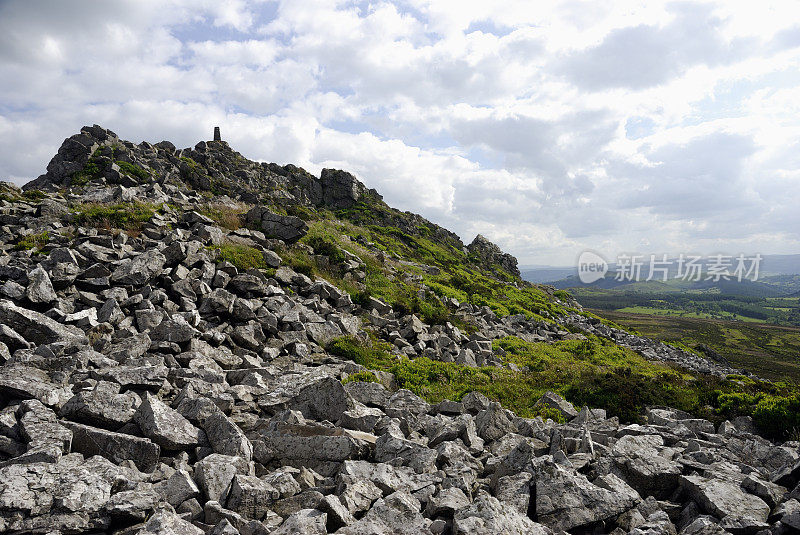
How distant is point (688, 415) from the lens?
50.0 ft

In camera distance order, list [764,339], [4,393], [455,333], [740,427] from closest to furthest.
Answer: [4,393] → [740,427] → [455,333] → [764,339]

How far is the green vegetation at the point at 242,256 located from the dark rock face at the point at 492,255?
88674mm

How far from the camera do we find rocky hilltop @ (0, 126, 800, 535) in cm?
601

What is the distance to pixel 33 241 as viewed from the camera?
59.4 feet

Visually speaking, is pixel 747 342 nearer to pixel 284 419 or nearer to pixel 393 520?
pixel 284 419

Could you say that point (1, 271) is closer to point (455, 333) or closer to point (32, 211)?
point (32, 211)

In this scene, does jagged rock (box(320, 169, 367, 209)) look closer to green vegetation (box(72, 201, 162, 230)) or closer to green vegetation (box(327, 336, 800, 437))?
green vegetation (box(72, 201, 162, 230))

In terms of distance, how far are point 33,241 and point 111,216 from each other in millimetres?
4601

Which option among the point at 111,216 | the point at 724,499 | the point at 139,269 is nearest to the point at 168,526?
the point at 724,499

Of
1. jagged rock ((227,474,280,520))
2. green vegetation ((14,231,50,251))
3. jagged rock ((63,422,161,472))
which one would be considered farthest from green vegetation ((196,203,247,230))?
jagged rock ((227,474,280,520))

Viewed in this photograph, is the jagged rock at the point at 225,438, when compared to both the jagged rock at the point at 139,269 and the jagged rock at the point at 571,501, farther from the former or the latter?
the jagged rock at the point at 139,269

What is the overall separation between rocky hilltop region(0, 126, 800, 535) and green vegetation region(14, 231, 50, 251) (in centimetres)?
10

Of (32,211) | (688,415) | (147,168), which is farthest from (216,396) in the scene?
(147,168)

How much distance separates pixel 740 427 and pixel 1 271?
91.6 feet
